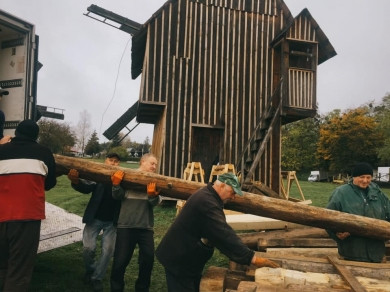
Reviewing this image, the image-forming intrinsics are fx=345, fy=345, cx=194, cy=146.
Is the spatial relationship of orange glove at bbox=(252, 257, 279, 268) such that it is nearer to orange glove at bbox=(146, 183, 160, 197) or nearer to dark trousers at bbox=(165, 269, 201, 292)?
dark trousers at bbox=(165, 269, 201, 292)

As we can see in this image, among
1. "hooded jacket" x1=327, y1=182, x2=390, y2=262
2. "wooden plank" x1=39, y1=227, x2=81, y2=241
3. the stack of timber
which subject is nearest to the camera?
the stack of timber

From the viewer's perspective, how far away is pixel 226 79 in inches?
531

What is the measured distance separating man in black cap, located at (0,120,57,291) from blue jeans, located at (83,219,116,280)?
158cm

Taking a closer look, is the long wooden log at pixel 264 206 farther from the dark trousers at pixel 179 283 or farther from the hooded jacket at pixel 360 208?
the dark trousers at pixel 179 283

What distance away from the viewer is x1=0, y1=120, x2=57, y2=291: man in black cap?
380cm

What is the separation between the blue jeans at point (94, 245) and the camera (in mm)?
5400

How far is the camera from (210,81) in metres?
13.4

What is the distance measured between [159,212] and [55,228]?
3.46 meters

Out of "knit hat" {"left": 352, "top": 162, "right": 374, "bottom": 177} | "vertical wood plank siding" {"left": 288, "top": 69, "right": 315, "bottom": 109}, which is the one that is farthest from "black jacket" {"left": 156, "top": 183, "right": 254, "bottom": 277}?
"vertical wood plank siding" {"left": 288, "top": 69, "right": 315, "bottom": 109}

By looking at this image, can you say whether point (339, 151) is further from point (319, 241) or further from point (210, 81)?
point (319, 241)

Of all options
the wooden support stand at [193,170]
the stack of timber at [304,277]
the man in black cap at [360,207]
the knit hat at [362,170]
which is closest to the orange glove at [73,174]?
the stack of timber at [304,277]

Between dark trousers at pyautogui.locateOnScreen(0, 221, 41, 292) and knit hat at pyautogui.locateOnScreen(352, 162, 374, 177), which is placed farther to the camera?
knit hat at pyautogui.locateOnScreen(352, 162, 374, 177)

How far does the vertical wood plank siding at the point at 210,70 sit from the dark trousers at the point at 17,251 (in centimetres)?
886

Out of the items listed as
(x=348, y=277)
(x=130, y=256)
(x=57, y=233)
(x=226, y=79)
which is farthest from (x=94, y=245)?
(x=226, y=79)
